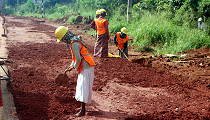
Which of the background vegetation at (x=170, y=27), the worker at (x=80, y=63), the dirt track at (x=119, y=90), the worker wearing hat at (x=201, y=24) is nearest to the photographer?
the worker at (x=80, y=63)

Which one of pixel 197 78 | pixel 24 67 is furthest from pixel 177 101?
pixel 24 67

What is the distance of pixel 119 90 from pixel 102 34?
11.7ft

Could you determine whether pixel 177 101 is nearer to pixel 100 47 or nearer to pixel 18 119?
pixel 18 119

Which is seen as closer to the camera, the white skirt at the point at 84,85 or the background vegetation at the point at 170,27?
the white skirt at the point at 84,85

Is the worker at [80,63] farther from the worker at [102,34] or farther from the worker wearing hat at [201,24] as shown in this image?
the worker wearing hat at [201,24]

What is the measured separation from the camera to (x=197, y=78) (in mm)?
6777

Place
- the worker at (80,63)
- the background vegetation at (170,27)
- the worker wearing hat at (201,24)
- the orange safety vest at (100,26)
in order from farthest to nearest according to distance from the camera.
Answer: the worker wearing hat at (201,24) → the background vegetation at (170,27) → the orange safety vest at (100,26) → the worker at (80,63)

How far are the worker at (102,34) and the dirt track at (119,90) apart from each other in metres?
0.41

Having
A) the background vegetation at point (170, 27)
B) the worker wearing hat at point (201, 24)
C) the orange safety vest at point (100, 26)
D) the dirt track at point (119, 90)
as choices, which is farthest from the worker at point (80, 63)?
the worker wearing hat at point (201, 24)

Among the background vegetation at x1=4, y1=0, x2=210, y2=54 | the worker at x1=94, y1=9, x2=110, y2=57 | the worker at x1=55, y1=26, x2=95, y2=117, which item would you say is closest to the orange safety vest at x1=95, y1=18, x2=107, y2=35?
the worker at x1=94, y1=9, x2=110, y2=57

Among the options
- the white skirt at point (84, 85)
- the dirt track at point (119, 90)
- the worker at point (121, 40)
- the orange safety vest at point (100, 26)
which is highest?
the orange safety vest at point (100, 26)

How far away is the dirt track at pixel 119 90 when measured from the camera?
14.3ft

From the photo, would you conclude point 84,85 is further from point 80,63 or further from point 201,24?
point 201,24

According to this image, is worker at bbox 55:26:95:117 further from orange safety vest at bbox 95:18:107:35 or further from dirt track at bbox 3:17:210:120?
orange safety vest at bbox 95:18:107:35
